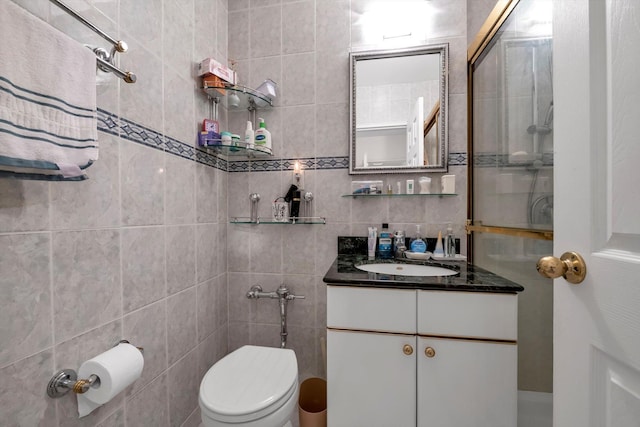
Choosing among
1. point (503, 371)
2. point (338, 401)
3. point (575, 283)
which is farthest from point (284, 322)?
point (575, 283)

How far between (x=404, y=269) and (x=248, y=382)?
2.90 ft

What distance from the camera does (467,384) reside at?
95cm

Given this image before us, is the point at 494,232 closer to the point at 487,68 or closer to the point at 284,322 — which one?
the point at 487,68

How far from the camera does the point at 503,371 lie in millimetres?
933

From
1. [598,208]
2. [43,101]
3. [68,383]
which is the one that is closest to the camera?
[598,208]

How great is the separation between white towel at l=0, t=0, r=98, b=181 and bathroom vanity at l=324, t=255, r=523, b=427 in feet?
2.88

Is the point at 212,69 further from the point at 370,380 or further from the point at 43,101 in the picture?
the point at 370,380

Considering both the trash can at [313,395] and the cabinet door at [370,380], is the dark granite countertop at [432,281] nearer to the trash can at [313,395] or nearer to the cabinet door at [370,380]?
the cabinet door at [370,380]

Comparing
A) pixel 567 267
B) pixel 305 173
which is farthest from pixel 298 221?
pixel 567 267

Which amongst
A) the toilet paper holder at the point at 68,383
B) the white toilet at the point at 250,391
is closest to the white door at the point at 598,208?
the white toilet at the point at 250,391

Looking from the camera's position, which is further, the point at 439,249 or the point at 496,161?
the point at 439,249

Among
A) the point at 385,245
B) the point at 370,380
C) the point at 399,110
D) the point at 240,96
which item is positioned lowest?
the point at 370,380

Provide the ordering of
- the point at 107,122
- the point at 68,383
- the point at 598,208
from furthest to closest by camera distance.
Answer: the point at 107,122 → the point at 68,383 → the point at 598,208

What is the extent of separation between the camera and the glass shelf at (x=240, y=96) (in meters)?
1.36
